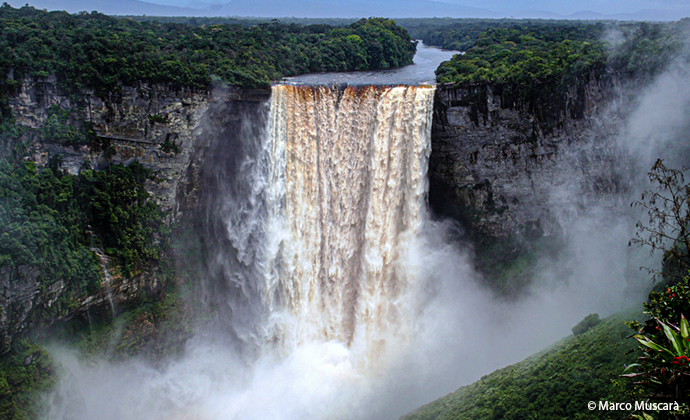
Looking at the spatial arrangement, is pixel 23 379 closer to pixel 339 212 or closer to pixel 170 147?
pixel 170 147

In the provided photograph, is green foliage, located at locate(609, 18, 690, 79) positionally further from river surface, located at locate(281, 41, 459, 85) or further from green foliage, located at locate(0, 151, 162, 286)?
green foliage, located at locate(0, 151, 162, 286)

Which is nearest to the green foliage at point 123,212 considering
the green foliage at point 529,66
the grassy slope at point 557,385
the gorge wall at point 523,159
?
the gorge wall at point 523,159

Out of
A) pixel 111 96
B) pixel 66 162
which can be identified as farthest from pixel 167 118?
pixel 66 162

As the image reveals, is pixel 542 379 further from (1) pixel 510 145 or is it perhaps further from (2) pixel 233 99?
(2) pixel 233 99

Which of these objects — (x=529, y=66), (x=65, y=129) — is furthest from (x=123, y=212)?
(x=529, y=66)

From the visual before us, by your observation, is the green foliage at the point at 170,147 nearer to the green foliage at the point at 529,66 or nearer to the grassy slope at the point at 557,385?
the green foliage at the point at 529,66
